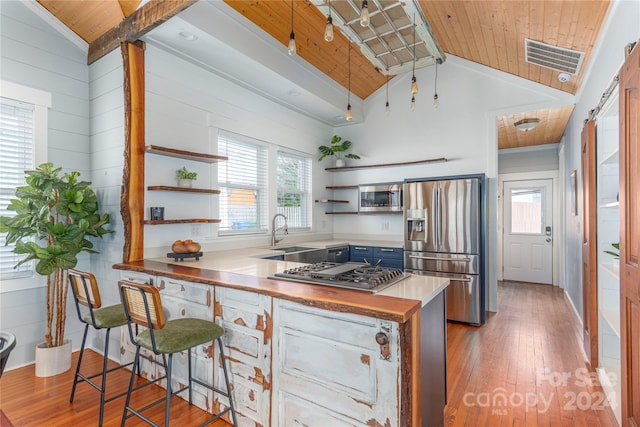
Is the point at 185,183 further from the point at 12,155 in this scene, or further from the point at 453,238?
the point at 453,238

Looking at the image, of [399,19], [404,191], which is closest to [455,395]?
[404,191]

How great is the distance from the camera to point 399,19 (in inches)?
118

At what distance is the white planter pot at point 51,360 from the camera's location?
2793mm

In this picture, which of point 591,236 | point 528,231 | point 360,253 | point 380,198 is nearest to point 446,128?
point 380,198

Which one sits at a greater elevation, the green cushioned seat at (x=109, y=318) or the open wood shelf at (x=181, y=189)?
the open wood shelf at (x=181, y=189)

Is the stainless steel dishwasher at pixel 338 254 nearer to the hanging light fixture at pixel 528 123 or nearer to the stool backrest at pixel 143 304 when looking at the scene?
the stool backrest at pixel 143 304

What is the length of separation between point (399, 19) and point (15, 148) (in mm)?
3589

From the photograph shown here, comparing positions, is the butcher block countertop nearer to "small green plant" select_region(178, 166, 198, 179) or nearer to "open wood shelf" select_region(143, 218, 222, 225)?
"open wood shelf" select_region(143, 218, 222, 225)

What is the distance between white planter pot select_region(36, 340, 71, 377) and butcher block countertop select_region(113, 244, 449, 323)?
89cm

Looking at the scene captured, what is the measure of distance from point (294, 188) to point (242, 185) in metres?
1.04

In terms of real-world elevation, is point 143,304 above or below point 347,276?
below

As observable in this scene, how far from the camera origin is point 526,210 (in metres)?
6.45

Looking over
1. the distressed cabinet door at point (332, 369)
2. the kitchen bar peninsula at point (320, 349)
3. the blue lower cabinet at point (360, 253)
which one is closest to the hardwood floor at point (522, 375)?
the kitchen bar peninsula at point (320, 349)

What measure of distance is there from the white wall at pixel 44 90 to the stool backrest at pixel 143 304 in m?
1.84
